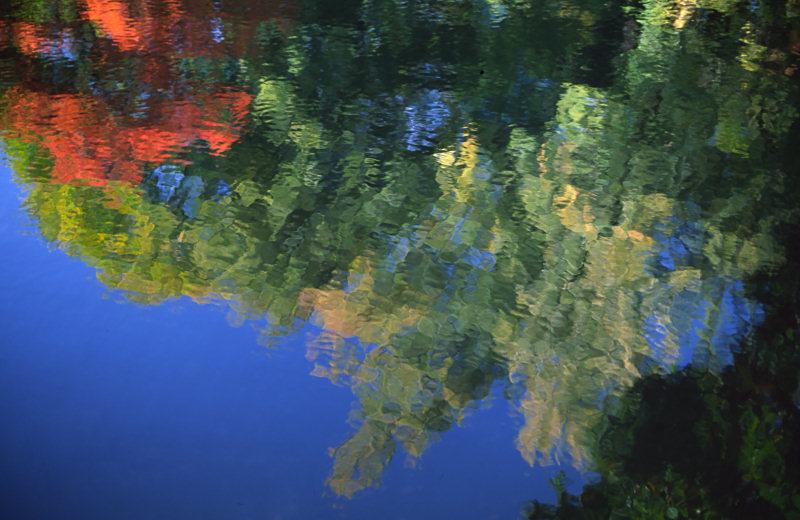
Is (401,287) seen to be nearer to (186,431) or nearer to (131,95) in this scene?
(186,431)

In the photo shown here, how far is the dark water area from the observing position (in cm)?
177

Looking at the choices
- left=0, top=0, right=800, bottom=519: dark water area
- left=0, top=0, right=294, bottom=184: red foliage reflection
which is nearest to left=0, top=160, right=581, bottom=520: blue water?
left=0, top=0, right=800, bottom=519: dark water area

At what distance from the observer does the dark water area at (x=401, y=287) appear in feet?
5.80

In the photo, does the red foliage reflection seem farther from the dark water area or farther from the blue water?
the blue water

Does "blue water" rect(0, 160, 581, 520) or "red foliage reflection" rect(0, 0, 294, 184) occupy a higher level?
"red foliage reflection" rect(0, 0, 294, 184)

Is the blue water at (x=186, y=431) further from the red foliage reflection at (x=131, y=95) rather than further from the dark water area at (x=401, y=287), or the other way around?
the red foliage reflection at (x=131, y=95)

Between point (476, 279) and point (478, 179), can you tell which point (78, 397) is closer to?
point (476, 279)

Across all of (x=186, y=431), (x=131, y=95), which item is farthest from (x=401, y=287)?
(x=131, y=95)

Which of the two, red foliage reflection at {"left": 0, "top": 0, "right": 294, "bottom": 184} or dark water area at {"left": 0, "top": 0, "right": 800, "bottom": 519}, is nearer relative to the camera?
dark water area at {"left": 0, "top": 0, "right": 800, "bottom": 519}

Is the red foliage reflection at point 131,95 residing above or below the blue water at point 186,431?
above

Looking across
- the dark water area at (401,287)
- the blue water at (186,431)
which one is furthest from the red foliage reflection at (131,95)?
the blue water at (186,431)

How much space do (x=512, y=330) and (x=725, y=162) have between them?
5.04 ft

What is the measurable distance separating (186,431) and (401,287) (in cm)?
86

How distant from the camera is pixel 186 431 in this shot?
1.88 meters
